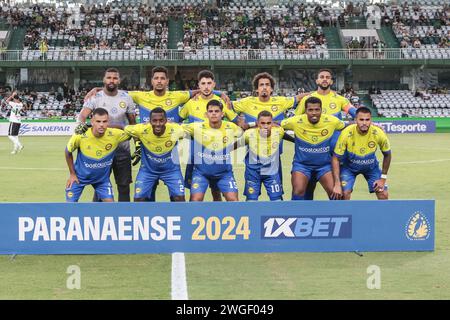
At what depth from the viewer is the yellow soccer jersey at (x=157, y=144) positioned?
1139 centimetres

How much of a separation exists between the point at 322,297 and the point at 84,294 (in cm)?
231

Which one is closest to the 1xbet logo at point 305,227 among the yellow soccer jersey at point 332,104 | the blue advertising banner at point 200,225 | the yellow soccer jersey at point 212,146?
the blue advertising banner at point 200,225

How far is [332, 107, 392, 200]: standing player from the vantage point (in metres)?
11.7

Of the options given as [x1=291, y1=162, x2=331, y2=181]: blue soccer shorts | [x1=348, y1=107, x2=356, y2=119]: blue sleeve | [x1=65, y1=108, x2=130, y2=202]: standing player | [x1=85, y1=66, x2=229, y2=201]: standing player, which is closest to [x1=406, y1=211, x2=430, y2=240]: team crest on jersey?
[x1=291, y1=162, x2=331, y2=181]: blue soccer shorts

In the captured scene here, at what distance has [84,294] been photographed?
782 cm

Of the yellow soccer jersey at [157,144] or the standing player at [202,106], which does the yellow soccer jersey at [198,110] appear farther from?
the yellow soccer jersey at [157,144]

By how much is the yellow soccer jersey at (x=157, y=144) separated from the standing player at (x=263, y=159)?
1065 mm

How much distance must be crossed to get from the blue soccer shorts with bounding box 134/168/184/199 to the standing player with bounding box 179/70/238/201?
81 cm

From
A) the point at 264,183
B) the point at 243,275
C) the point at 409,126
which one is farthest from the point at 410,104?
the point at 243,275

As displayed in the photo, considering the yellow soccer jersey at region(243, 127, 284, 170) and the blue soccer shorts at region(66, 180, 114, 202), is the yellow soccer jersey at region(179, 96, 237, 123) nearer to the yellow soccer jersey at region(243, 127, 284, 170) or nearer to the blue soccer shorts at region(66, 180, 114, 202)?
the yellow soccer jersey at region(243, 127, 284, 170)

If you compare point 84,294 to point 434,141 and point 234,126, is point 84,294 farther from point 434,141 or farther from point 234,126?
point 434,141

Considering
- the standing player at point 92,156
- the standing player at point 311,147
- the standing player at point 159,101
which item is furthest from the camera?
the standing player at point 159,101

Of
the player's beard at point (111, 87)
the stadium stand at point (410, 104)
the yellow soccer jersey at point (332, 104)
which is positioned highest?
the stadium stand at point (410, 104)
